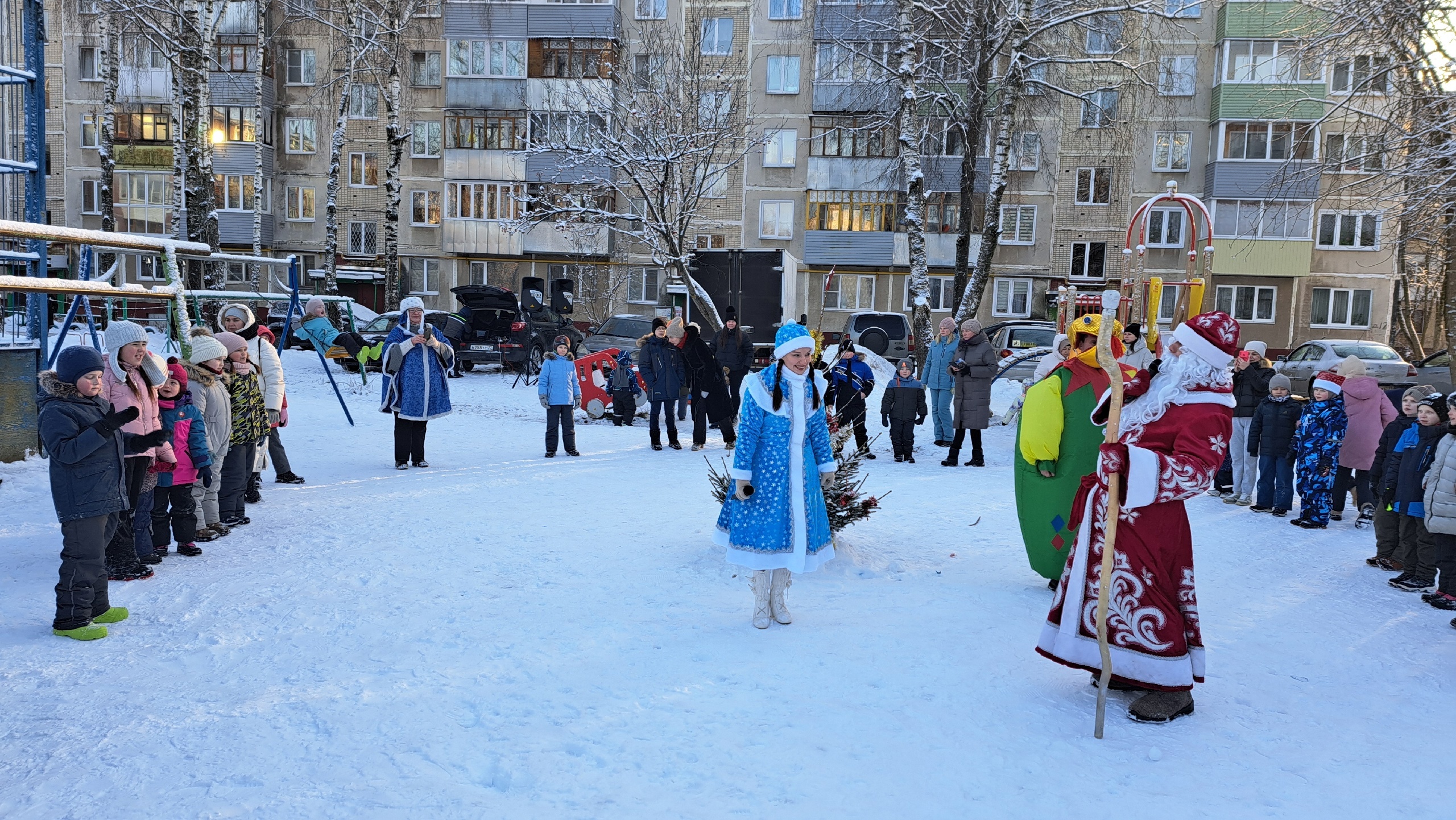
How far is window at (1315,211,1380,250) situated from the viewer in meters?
33.1

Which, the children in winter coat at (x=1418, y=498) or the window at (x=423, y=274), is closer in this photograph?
the children in winter coat at (x=1418, y=498)

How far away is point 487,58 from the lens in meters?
33.5

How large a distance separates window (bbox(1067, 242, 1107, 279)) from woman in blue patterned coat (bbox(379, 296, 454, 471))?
2747 cm

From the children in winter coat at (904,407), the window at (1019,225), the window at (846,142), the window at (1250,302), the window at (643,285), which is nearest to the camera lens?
the children in winter coat at (904,407)

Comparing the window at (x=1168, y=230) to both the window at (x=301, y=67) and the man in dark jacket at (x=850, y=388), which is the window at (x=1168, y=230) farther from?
the window at (x=301, y=67)

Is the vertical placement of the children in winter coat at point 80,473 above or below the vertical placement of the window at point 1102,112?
below

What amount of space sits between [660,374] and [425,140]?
26.5m

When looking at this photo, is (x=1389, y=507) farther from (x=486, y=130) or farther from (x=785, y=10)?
(x=486, y=130)

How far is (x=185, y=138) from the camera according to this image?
64.6ft

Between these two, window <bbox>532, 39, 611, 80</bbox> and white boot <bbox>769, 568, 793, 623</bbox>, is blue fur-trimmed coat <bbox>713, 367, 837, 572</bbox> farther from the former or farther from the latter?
window <bbox>532, 39, 611, 80</bbox>

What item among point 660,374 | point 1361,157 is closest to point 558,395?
point 660,374

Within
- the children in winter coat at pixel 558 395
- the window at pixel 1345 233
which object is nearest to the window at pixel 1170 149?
the window at pixel 1345 233

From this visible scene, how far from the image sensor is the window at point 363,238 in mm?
36625

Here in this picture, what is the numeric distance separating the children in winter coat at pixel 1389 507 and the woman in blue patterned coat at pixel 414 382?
845 centimetres
